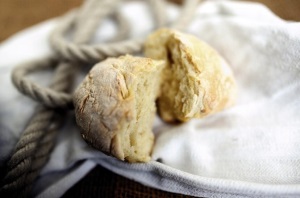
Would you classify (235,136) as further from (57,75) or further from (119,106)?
(57,75)

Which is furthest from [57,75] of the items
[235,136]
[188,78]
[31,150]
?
[235,136]

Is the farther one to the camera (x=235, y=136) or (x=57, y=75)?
(x=57, y=75)

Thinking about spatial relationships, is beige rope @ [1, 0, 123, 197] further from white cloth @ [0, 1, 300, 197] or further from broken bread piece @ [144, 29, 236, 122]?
broken bread piece @ [144, 29, 236, 122]

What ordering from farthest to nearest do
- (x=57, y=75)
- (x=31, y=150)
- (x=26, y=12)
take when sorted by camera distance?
1. (x=26, y=12)
2. (x=57, y=75)
3. (x=31, y=150)

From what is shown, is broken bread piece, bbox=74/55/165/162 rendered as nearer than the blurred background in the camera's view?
Yes

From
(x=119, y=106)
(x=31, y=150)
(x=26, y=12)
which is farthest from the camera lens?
(x=26, y=12)

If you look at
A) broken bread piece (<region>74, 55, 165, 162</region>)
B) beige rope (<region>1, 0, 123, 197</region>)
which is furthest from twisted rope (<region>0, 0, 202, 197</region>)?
broken bread piece (<region>74, 55, 165, 162</region>)

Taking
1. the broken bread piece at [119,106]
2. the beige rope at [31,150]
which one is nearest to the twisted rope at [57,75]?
the beige rope at [31,150]
